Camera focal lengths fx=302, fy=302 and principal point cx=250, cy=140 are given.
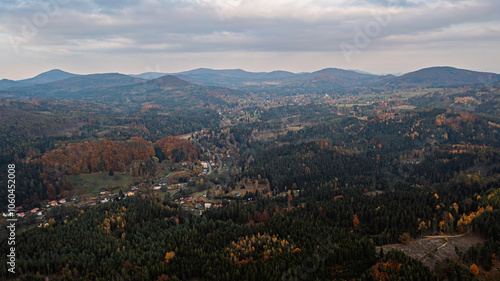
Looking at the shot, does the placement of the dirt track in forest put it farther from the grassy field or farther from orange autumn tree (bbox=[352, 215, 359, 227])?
the grassy field

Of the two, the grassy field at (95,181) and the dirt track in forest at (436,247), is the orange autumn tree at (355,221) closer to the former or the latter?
the dirt track in forest at (436,247)

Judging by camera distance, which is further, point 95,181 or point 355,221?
point 95,181

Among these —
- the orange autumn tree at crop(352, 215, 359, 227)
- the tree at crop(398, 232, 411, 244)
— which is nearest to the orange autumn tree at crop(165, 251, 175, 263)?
the orange autumn tree at crop(352, 215, 359, 227)

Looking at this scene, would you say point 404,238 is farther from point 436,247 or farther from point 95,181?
point 95,181

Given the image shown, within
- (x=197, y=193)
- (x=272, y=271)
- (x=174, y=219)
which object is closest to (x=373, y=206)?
(x=272, y=271)

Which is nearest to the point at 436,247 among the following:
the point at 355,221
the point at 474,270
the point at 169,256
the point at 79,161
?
the point at 474,270

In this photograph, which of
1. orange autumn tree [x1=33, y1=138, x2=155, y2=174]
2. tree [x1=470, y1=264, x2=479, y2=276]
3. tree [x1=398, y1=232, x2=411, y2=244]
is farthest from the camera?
orange autumn tree [x1=33, y1=138, x2=155, y2=174]

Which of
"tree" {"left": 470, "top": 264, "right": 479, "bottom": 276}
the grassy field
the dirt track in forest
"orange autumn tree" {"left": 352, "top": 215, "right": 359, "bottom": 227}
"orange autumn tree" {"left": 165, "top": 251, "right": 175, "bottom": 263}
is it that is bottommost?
the grassy field

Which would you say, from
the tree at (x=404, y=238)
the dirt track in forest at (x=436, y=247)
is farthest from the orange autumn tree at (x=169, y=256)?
the tree at (x=404, y=238)

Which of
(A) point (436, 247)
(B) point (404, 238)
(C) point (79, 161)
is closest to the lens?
(A) point (436, 247)
